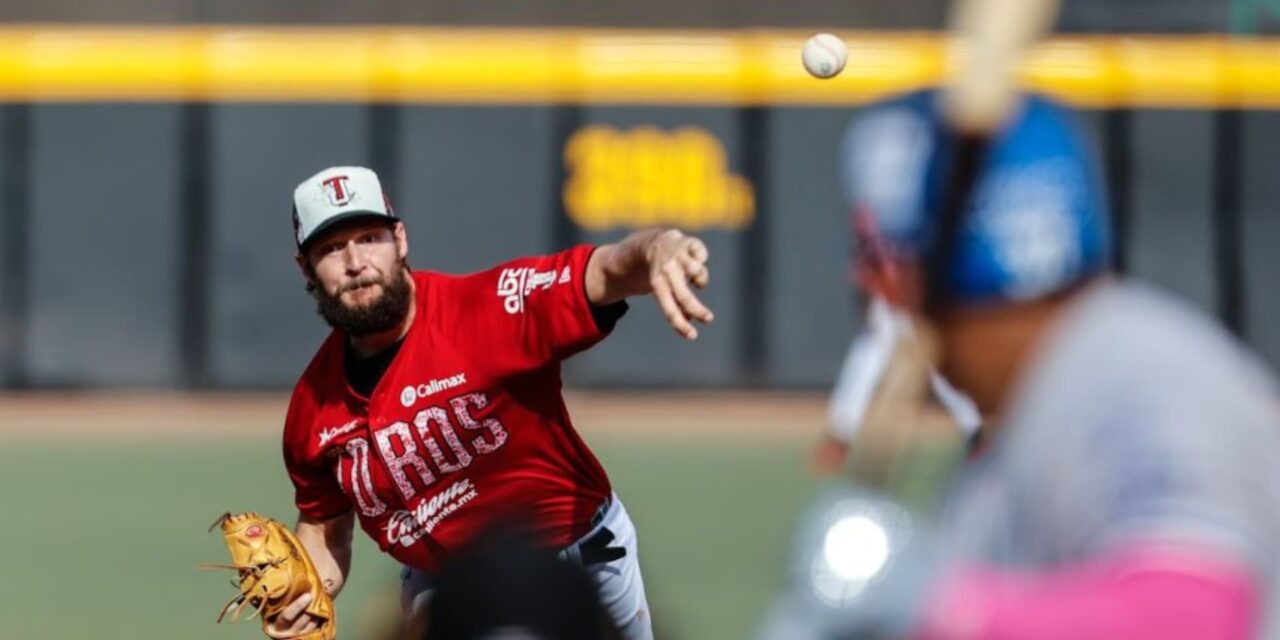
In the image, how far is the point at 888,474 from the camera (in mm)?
2611

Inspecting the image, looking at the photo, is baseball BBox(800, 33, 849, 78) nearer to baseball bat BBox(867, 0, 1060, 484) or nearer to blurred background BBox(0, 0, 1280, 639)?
baseball bat BBox(867, 0, 1060, 484)

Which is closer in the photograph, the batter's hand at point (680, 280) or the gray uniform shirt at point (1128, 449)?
the gray uniform shirt at point (1128, 449)

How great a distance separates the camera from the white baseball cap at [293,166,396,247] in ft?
18.0

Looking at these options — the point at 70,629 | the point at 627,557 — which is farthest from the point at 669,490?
the point at 627,557

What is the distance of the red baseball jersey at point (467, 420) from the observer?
5387mm

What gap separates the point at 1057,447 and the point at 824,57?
4.27 meters

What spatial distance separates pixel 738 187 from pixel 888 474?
1341 centimetres

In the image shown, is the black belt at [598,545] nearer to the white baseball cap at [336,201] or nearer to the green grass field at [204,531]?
the white baseball cap at [336,201]

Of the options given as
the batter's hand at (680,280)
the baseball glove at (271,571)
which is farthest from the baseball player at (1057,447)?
the baseball glove at (271,571)

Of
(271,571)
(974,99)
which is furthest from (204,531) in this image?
(974,99)

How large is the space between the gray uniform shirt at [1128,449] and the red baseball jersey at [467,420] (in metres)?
3.09

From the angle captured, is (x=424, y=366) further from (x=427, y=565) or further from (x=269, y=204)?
(x=269, y=204)

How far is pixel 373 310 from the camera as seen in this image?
215 inches

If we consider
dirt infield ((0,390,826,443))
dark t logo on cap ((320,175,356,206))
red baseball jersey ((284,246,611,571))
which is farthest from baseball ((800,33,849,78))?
dirt infield ((0,390,826,443))
